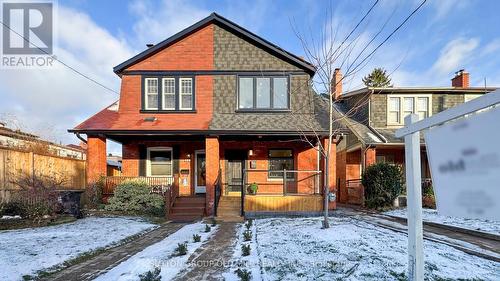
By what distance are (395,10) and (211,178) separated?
28.4 feet

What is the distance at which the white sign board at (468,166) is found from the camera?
1.91m

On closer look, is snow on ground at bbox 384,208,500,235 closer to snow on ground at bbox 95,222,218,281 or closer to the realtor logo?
snow on ground at bbox 95,222,218,281

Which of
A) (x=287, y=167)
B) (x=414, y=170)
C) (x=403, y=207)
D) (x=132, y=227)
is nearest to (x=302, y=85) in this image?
(x=287, y=167)

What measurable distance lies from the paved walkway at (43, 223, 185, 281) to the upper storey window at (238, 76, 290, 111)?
23.7ft

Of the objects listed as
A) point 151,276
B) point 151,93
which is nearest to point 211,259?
point 151,276

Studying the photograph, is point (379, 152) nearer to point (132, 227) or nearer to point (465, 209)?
point (132, 227)

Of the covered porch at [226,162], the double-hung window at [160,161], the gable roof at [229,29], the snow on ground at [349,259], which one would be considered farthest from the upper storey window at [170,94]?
the snow on ground at [349,259]

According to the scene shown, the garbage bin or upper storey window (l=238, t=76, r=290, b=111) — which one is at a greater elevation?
upper storey window (l=238, t=76, r=290, b=111)

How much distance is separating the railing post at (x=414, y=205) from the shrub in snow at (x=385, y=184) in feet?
37.0

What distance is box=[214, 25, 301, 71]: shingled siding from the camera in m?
14.3

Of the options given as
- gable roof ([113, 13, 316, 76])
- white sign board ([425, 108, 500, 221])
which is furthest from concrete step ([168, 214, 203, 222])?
white sign board ([425, 108, 500, 221])

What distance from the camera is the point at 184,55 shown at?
14531 mm

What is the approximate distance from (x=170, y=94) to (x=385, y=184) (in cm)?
1016

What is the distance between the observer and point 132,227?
9.73m
